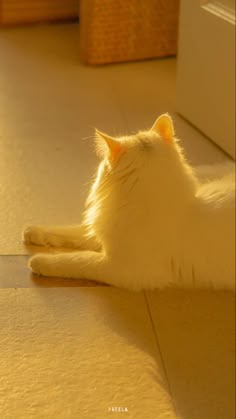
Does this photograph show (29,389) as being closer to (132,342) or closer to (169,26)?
(132,342)

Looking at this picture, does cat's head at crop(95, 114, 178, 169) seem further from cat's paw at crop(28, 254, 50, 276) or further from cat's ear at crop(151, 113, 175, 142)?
cat's paw at crop(28, 254, 50, 276)

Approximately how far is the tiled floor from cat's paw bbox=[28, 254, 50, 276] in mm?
18

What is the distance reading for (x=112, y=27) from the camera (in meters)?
2.49

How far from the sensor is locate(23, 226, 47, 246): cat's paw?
4.68ft

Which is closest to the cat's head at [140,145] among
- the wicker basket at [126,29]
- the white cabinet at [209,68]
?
the white cabinet at [209,68]

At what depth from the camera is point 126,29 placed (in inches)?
98.7

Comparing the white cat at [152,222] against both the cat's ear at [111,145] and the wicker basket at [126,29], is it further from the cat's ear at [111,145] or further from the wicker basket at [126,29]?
the wicker basket at [126,29]

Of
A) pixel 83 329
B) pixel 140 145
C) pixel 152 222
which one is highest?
pixel 140 145

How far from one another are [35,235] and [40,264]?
0.12 m

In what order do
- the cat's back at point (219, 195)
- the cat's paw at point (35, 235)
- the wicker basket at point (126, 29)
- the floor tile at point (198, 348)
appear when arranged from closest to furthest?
the floor tile at point (198, 348) < the cat's back at point (219, 195) < the cat's paw at point (35, 235) < the wicker basket at point (126, 29)

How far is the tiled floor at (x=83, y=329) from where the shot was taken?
1.03m

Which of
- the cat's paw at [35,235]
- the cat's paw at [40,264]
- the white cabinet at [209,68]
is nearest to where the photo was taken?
the cat's paw at [40,264]

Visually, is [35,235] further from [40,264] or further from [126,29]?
[126,29]

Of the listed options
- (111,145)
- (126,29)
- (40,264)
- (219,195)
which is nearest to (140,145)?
(111,145)
